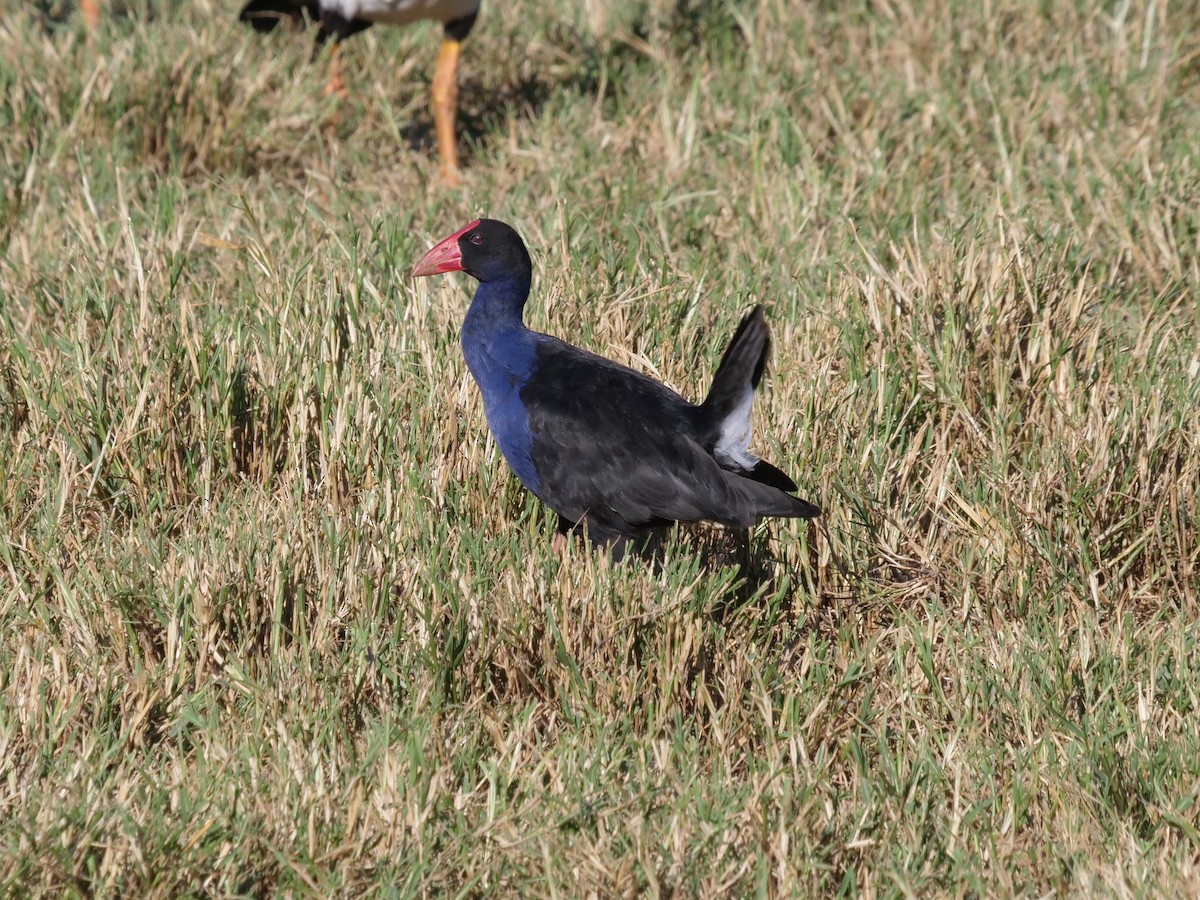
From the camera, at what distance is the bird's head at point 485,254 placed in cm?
384

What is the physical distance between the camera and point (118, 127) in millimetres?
5523

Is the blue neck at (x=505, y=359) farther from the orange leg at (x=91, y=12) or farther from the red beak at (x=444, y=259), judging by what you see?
the orange leg at (x=91, y=12)

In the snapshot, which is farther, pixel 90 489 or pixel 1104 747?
pixel 90 489

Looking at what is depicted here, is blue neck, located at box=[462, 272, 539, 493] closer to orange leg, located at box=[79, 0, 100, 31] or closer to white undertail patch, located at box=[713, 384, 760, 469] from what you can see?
white undertail patch, located at box=[713, 384, 760, 469]

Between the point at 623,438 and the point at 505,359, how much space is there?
411 mm

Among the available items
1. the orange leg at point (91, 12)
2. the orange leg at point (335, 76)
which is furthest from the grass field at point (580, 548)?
the orange leg at point (91, 12)

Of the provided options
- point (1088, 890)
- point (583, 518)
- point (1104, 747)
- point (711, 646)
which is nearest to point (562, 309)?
point (583, 518)

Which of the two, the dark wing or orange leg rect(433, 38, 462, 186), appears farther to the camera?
orange leg rect(433, 38, 462, 186)

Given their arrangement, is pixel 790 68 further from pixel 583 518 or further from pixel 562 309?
pixel 583 518

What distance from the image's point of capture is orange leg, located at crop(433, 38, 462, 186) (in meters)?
5.79

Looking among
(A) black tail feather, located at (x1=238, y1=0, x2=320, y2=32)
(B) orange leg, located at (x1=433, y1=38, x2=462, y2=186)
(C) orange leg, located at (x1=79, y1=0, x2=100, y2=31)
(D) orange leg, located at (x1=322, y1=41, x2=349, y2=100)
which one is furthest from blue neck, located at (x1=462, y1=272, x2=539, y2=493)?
(C) orange leg, located at (x1=79, y1=0, x2=100, y2=31)

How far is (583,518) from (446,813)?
0.92 meters

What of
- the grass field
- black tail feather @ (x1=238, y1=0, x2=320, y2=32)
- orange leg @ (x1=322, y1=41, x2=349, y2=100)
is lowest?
the grass field

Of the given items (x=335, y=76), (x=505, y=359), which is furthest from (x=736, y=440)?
(x=335, y=76)
